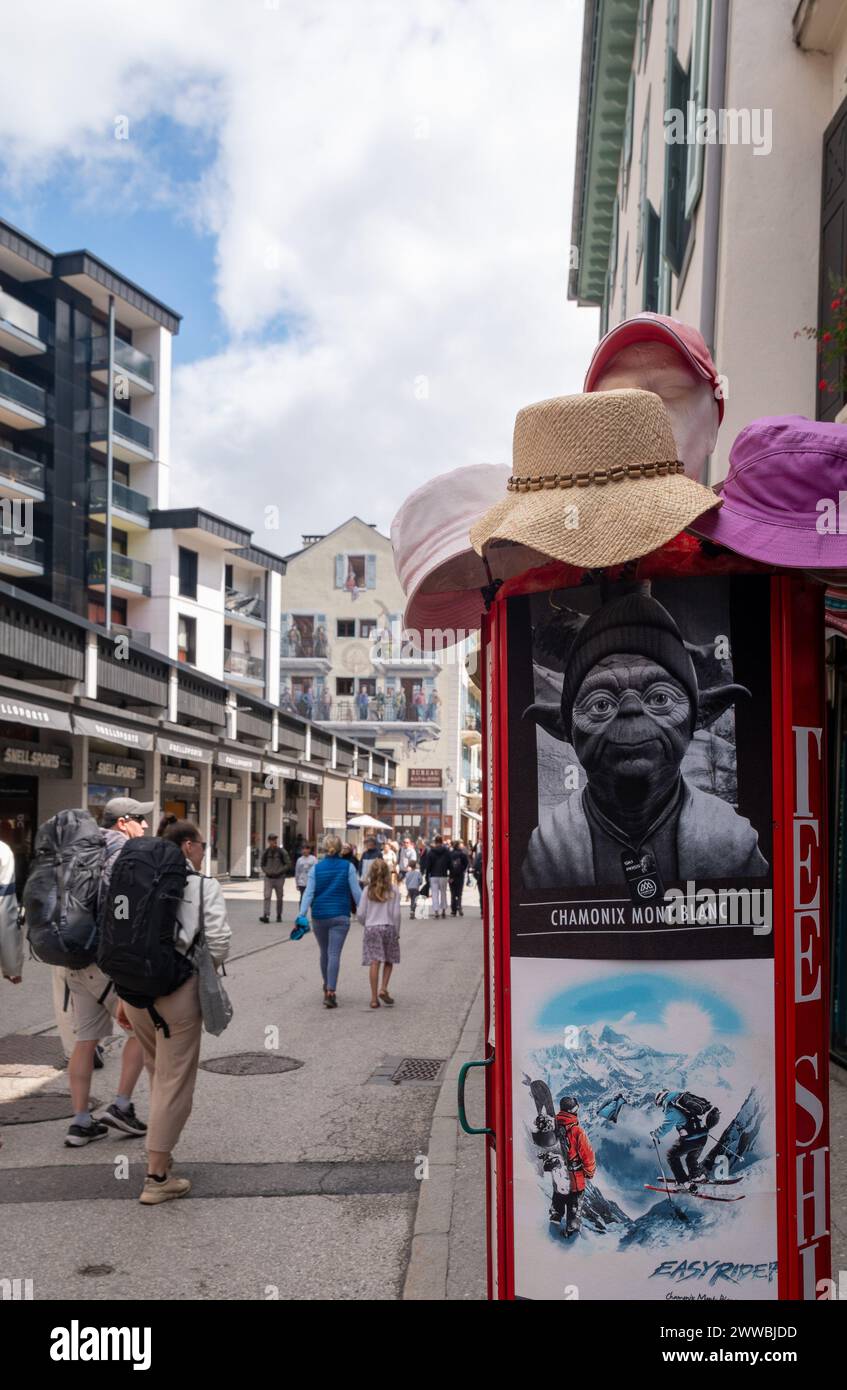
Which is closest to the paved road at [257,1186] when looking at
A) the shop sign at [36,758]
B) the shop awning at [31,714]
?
the shop awning at [31,714]

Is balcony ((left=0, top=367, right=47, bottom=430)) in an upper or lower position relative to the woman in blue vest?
upper

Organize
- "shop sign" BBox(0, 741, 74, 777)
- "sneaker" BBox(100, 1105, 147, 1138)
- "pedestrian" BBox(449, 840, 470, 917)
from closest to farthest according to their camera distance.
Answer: "sneaker" BBox(100, 1105, 147, 1138) < "shop sign" BBox(0, 741, 74, 777) < "pedestrian" BBox(449, 840, 470, 917)

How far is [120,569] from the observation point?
4231cm

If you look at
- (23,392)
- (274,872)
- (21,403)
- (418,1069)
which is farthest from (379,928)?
(23,392)

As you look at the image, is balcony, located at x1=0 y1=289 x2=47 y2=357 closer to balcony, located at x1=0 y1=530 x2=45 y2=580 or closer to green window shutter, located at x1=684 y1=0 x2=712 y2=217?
balcony, located at x1=0 y1=530 x2=45 y2=580

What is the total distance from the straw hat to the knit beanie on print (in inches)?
6.7

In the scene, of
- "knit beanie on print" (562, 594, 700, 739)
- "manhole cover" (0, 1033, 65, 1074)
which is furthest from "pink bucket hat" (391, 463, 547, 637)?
Answer: "manhole cover" (0, 1033, 65, 1074)

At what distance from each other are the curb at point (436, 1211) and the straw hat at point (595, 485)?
3067 millimetres

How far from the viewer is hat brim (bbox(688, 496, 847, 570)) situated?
9.31 feet

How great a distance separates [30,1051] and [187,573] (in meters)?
37.0

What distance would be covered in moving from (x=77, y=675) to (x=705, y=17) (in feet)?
53.9

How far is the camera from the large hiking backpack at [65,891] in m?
6.84

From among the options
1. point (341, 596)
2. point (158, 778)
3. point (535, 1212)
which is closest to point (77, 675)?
point (158, 778)

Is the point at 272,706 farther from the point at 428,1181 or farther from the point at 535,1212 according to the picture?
the point at 535,1212
